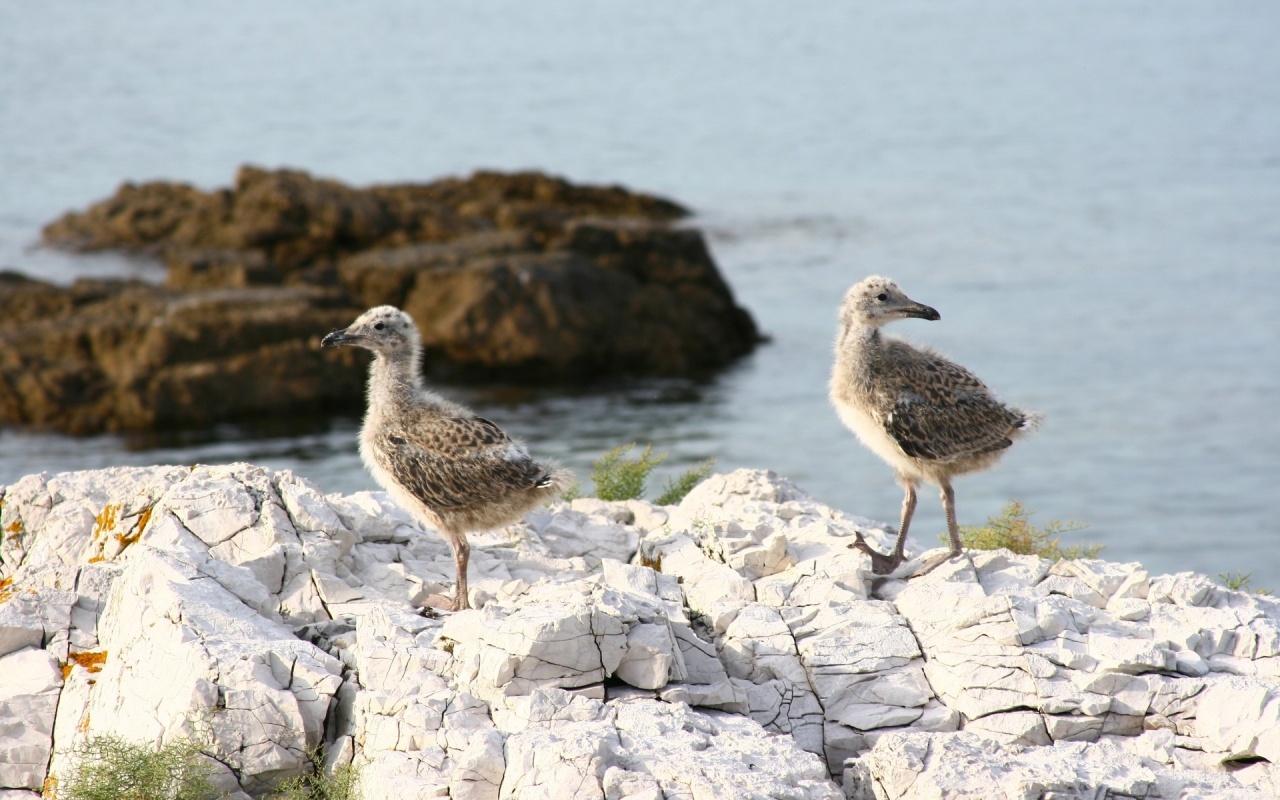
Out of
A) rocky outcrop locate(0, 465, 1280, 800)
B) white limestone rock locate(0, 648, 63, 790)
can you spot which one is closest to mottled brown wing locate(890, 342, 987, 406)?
rocky outcrop locate(0, 465, 1280, 800)

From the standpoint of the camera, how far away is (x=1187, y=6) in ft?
330

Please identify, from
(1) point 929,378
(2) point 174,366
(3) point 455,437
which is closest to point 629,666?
(3) point 455,437

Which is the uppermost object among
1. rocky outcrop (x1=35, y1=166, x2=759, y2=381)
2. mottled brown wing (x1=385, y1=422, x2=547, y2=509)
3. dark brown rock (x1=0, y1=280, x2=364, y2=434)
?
mottled brown wing (x1=385, y1=422, x2=547, y2=509)

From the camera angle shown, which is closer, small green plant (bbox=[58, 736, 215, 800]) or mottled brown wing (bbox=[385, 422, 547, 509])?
small green plant (bbox=[58, 736, 215, 800])

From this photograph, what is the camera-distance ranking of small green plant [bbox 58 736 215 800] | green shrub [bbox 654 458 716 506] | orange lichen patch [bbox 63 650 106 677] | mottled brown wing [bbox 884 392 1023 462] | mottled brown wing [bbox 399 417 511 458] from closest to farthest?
small green plant [bbox 58 736 215 800], orange lichen patch [bbox 63 650 106 677], mottled brown wing [bbox 399 417 511 458], mottled brown wing [bbox 884 392 1023 462], green shrub [bbox 654 458 716 506]

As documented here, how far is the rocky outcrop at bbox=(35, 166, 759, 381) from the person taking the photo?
91.8 ft

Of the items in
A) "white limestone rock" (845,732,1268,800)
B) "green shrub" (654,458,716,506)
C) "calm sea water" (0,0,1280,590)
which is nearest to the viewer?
"white limestone rock" (845,732,1268,800)

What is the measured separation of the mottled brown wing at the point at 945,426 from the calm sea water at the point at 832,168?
433 inches

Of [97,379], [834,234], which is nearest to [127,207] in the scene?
[97,379]

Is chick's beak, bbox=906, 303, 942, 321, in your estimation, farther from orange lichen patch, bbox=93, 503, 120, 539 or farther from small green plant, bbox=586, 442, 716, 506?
orange lichen patch, bbox=93, 503, 120, 539

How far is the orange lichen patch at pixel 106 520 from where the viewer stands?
391 inches

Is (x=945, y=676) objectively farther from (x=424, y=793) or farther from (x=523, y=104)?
(x=523, y=104)

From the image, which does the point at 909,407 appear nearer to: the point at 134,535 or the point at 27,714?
the point at 134,535

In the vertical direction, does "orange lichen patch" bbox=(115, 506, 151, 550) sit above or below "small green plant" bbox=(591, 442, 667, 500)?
above
